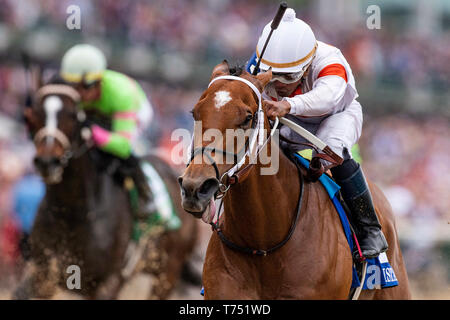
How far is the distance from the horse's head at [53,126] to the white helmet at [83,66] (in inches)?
17.3

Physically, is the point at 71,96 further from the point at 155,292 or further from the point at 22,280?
the point at 155,292

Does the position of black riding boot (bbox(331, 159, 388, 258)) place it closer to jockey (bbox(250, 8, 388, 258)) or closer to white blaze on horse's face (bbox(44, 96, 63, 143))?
jockey (bbox(250, 8, 388, 258))

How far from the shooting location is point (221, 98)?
10.8ft

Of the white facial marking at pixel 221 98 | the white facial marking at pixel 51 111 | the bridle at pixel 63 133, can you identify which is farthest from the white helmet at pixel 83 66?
the white facial marking at pixel 221 98

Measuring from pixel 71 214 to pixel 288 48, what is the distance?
314cm

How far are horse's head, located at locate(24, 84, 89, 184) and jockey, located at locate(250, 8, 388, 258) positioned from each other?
2.64m

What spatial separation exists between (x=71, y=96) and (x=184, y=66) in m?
8.80

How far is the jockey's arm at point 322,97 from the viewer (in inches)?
146

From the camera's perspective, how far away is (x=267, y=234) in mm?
3693

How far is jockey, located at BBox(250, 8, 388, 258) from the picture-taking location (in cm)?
380

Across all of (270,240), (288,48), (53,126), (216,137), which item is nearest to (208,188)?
(216,137)

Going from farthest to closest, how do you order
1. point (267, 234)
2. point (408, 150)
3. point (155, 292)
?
point (408, 150)
point (155, 292)
point (267, 234)

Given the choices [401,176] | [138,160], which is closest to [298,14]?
[401,176]
